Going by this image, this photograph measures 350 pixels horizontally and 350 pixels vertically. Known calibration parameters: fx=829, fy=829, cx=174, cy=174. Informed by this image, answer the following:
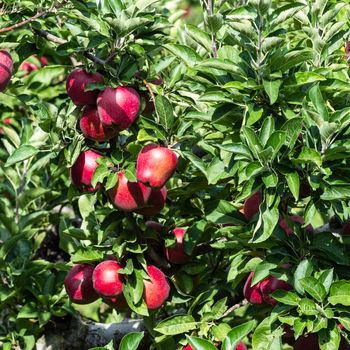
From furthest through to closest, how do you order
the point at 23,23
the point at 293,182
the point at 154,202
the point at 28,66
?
the point at 28,66 < the point at 154,202 < the point at 23,23 < the point at 293,182

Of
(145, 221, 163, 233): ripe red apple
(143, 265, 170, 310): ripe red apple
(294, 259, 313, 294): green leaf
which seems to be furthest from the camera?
(145, 221, 163, 233): ripe red apple

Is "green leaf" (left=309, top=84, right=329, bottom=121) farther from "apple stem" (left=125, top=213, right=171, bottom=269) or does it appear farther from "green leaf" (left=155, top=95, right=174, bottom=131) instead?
"apple stem" (left=125, top=213, right=171, bottom=269)

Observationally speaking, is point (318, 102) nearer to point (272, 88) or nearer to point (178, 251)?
point (272, 88)

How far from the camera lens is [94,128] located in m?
1.76

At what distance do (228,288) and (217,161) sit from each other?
0.53 m

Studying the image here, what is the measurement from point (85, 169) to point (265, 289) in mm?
464

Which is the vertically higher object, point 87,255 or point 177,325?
point 87,255

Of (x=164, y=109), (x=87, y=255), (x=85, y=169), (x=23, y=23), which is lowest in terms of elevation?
(x=87, y=255)

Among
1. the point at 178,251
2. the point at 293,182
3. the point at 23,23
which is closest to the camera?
the point at 293,182

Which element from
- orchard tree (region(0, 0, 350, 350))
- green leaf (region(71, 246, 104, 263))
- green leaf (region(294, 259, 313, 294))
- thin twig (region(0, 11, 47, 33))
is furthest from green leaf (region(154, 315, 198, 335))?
thin twig (region(0, 11, 47, 33))

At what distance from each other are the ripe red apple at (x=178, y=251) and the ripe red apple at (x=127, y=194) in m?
0.22

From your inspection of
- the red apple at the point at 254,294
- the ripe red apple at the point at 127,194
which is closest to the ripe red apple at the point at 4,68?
the ripe red apple at the point at 127,194

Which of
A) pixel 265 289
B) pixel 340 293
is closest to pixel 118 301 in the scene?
pixel 265 289

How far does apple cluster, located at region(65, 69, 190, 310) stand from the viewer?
1.69 meters
